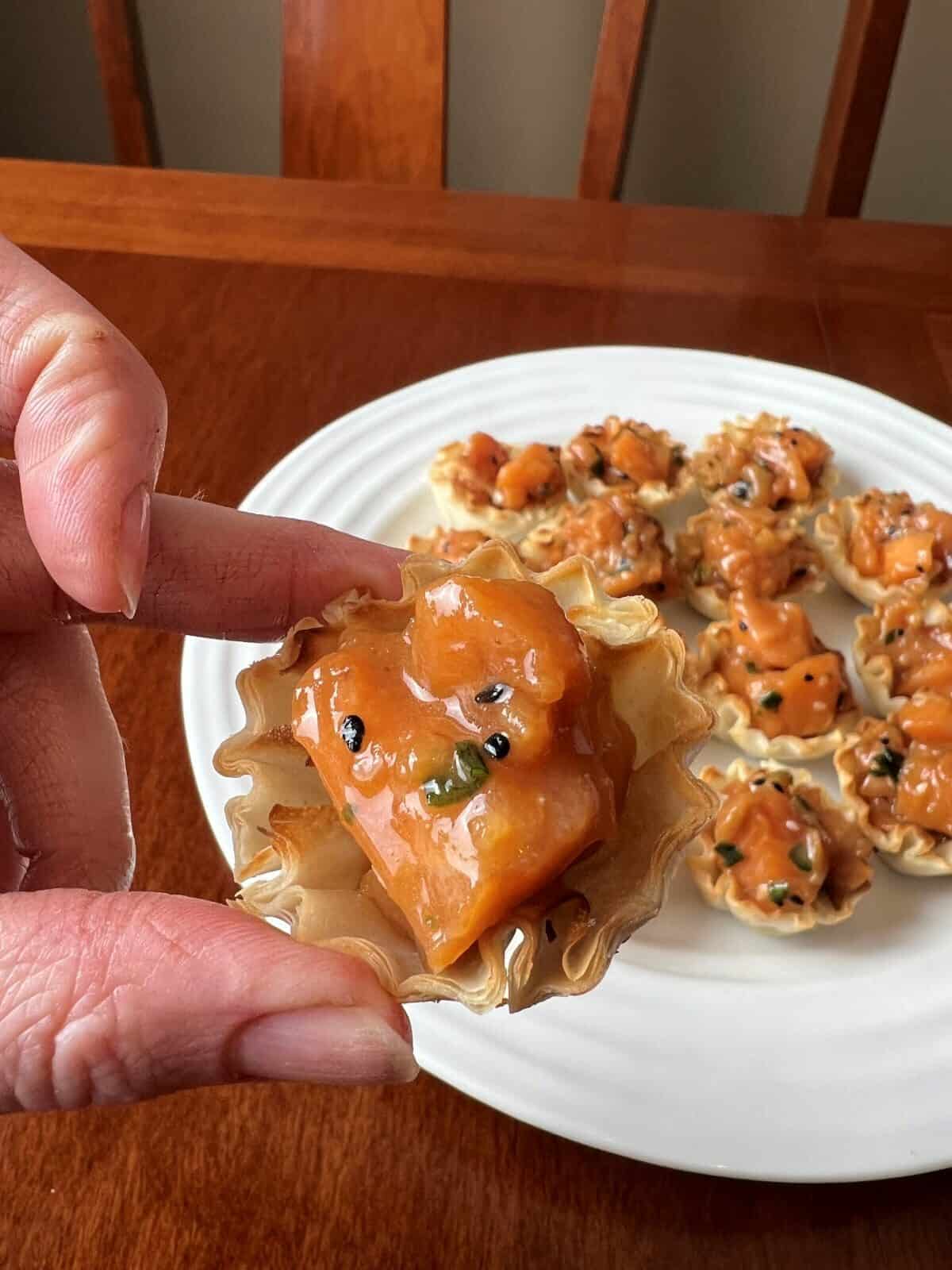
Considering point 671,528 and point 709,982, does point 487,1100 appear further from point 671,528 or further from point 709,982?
point 671,528

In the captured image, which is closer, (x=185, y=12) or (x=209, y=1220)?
(x=209, y=1220)

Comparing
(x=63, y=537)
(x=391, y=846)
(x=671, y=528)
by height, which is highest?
(x=63, y=537)

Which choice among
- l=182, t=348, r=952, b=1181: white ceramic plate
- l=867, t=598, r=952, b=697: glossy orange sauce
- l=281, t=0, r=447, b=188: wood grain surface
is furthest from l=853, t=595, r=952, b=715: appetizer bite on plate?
l=281, t=0, r=447, b=188: wood grain surface

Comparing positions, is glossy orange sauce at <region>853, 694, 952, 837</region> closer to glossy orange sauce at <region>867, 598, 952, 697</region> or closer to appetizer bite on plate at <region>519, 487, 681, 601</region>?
glossy orange sauce at <region>867, 598, 952, 697</region>

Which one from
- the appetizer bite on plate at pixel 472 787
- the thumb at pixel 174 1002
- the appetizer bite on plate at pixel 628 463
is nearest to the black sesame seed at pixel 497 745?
the appetizer bite on plate at pixel 472 787

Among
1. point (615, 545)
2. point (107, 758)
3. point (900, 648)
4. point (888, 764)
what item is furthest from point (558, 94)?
point (107, 758)

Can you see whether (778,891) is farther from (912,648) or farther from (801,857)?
(912,648)

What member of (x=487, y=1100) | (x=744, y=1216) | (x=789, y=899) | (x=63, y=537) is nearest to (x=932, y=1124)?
(x=744, y=1216)
